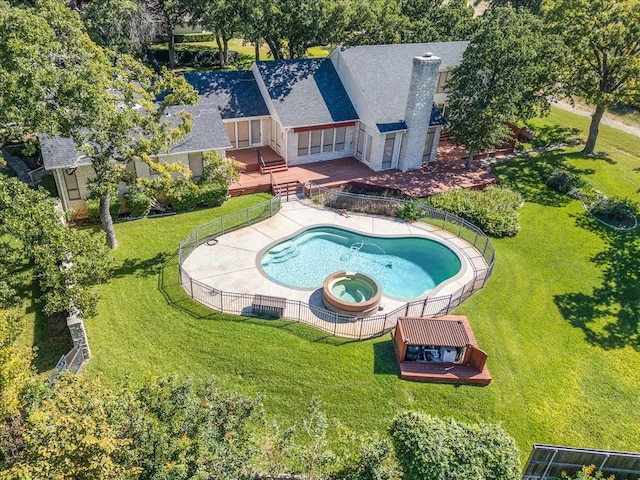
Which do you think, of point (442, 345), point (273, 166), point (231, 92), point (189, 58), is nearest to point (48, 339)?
point (442, 345)

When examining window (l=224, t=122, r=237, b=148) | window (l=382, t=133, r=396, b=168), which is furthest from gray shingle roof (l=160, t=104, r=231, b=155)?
window (l=382, t=133, r=396, b=168)

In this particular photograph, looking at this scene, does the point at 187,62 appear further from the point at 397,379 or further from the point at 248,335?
the point at 397,379

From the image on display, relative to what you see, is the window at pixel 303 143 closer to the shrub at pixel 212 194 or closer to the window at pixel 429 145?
the shrub at pixel 212 194

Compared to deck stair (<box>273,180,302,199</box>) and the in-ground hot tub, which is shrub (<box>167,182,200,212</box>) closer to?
deck stair (<box>273,180,302,199</box>)

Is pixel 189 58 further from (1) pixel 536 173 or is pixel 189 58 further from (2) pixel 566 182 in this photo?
(2) pixel 566 182

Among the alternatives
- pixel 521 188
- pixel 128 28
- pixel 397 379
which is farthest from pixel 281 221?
pixel 128 28
